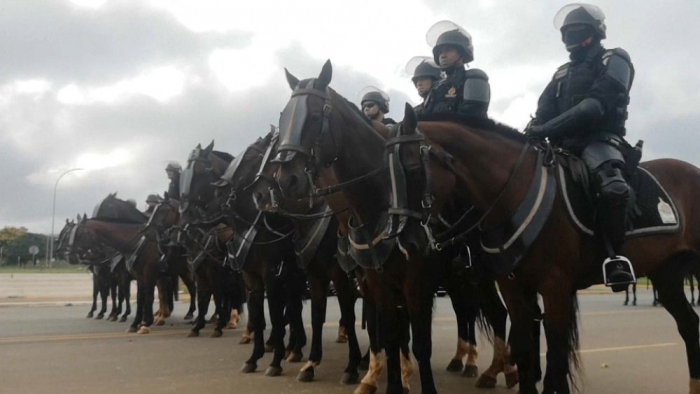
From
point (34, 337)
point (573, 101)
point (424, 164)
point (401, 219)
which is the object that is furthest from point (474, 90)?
point (34, 337)

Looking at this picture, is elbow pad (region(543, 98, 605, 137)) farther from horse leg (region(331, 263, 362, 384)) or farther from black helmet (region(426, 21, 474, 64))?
horse leg (region(331, 263, 362, 384))

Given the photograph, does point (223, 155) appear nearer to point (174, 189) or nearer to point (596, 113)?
point (174, 189)

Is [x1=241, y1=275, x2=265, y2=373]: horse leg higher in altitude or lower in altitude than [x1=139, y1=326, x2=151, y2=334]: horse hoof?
higher

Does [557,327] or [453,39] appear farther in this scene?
[453,39]

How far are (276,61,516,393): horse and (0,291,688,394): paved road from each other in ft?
5.04

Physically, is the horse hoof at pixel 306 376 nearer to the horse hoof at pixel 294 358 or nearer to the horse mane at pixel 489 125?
the horse hoof at pixel 294 358

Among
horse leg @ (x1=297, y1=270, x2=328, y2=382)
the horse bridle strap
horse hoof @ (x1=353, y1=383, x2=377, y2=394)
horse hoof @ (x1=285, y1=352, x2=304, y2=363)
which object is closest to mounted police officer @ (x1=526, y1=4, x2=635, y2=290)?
the horse bridle strap

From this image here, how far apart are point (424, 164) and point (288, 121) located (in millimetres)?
1233

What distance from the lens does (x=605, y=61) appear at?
5.37 m

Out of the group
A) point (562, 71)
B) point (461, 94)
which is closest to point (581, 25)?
point (562, 71)

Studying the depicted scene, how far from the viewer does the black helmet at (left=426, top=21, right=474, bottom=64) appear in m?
6.84

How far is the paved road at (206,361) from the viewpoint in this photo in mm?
7312

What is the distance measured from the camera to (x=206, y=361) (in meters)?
9.34

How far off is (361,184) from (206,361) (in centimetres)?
503
